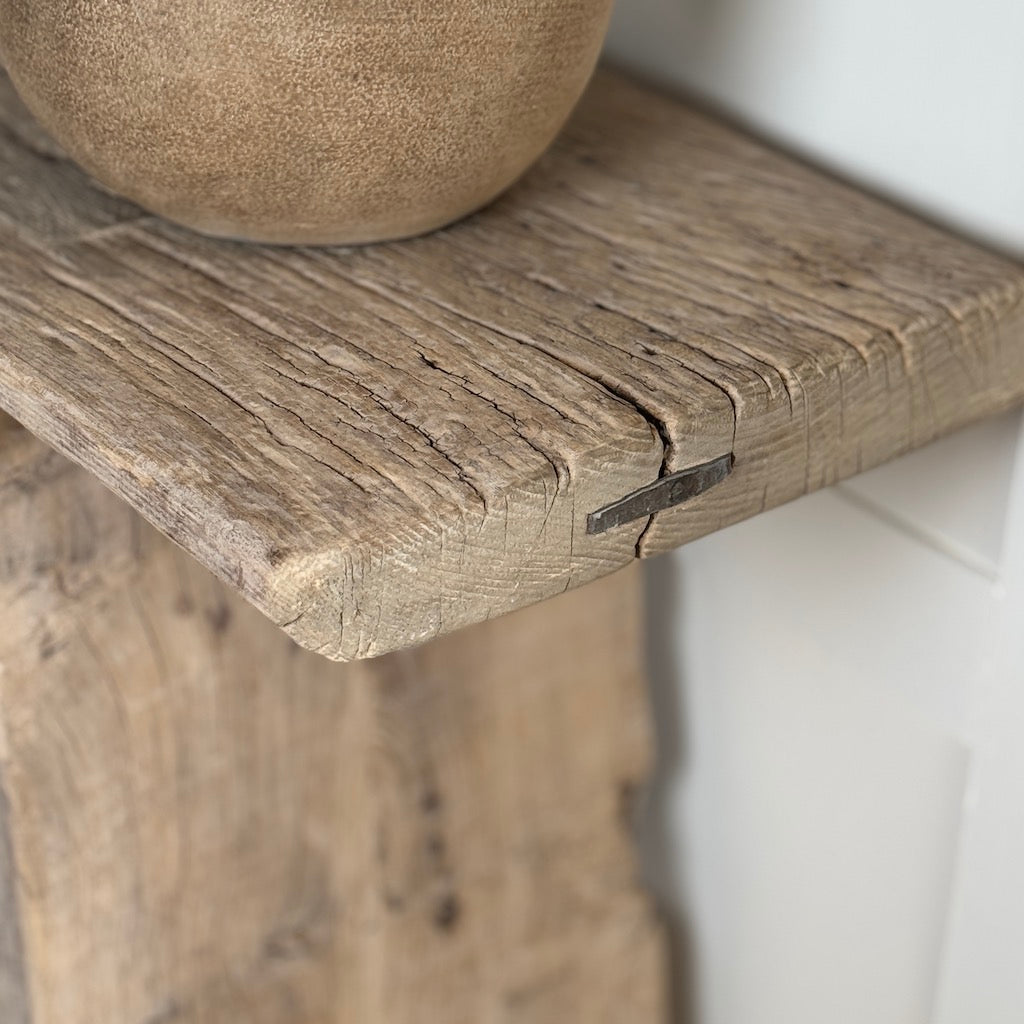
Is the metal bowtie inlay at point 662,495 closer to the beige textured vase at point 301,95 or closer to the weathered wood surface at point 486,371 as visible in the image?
the weathered wood surface at point 486,371

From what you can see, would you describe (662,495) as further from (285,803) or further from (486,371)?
(285,803)

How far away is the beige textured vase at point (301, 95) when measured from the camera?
45 centimetres

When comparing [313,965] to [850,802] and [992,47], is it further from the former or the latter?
[992,47]

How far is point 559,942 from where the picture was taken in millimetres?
863

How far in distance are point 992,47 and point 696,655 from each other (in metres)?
0.38

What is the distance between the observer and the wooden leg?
629 mm

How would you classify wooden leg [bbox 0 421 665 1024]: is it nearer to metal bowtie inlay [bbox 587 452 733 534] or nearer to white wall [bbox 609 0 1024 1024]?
white wall [bbox 609 0 1024 1024]

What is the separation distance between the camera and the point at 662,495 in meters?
0.45

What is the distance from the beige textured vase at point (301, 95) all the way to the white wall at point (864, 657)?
15cm

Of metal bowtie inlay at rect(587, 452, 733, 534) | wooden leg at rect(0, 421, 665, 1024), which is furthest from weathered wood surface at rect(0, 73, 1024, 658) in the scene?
wooden leg at rect(0, 421, 665, 1024)

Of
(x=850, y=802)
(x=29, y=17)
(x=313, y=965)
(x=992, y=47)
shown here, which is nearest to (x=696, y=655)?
(x=850, y=802)

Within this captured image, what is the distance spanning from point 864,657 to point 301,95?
390 mm

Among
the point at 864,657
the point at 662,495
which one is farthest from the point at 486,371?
the point at 864,657

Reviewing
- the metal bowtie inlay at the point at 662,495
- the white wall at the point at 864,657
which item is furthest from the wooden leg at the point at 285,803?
the metal bowtie inlay at the point at 662,495
